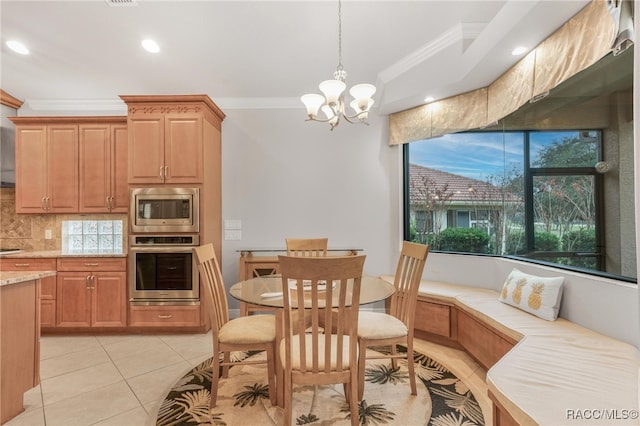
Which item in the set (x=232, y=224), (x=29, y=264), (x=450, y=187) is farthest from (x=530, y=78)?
(x=29, y=264)

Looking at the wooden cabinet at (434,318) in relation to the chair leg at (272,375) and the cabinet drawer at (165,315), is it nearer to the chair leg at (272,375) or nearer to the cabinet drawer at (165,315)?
the chair leg at (272,375)

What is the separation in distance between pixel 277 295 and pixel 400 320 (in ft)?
3.43

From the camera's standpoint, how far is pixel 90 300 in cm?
329

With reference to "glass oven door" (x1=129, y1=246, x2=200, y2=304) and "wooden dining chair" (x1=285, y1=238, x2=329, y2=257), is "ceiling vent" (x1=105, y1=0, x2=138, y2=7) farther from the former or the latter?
"wooden dining chair" (x1=285, y1=238, x2=329, y2=257)

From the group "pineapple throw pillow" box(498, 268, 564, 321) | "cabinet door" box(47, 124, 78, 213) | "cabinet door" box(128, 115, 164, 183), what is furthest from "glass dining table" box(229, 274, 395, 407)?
"cabinet door" box(47, 124, 78, 213)

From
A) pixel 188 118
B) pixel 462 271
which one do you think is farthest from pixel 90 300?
pixel 462 271

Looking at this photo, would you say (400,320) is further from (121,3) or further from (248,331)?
(121,3)

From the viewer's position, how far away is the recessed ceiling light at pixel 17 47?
2823 mm

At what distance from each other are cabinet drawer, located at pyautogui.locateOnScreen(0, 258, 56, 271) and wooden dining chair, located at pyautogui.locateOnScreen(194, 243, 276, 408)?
231cm

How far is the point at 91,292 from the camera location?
3285 millimetres

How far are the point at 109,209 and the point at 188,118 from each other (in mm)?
1467

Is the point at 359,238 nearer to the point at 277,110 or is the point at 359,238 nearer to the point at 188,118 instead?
the point at 277,110

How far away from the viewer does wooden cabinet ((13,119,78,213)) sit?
11.6 feet

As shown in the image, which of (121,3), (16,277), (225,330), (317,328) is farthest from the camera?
(121,3)
